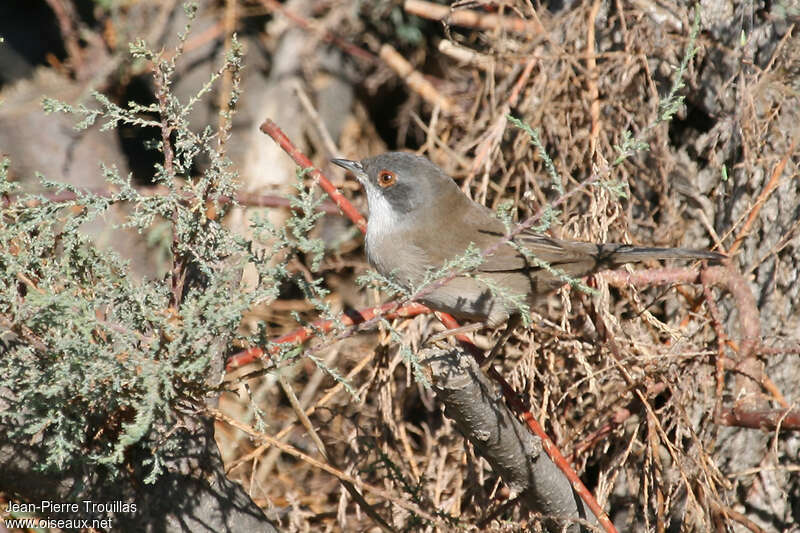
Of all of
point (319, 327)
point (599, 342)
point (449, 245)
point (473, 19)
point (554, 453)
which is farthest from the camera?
point (473, 19)

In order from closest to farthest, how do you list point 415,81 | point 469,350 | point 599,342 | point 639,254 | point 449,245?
point 639,254, point 599,342, point 469,350, point 449,245, point 415,81

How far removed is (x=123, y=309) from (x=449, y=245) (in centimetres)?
163

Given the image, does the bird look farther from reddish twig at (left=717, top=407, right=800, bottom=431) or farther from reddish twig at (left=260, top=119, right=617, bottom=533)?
reddish twig at (left=717, top=407, right=800, bottom=431)

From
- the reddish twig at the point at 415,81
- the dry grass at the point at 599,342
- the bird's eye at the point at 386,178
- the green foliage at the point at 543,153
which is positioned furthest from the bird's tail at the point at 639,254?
the reddish twig at the point at 415,81

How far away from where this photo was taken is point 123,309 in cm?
226

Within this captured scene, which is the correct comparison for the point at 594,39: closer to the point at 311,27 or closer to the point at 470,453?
the point at 470,453

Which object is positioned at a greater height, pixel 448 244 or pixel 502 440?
pixel 448 244

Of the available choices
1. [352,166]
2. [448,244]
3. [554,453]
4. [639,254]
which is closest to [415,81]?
[352,166]

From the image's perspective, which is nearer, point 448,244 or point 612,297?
point 448,244

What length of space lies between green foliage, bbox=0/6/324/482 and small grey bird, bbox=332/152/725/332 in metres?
1.02

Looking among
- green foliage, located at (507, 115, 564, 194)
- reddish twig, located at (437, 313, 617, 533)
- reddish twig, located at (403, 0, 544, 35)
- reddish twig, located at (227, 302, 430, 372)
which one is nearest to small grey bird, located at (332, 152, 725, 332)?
reddish twig, located at (227, 302, 430, 372)

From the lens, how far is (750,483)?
332cm

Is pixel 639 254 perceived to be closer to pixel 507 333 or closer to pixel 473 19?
pixel 507 333

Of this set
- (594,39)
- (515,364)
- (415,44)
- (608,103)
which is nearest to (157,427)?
(515,364)
